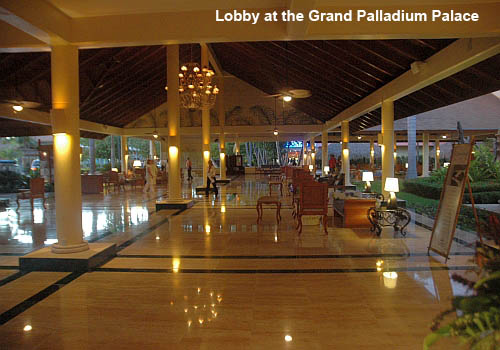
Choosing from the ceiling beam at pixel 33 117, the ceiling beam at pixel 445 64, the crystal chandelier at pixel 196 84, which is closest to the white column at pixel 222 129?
the ceiling beam at pixel 33 117

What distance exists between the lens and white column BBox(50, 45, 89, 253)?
4.79m

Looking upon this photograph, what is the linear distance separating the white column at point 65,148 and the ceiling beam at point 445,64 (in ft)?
18.2

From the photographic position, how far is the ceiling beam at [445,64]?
4.91m

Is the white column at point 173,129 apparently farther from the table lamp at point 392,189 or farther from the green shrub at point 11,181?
the green shrub at point 11,181

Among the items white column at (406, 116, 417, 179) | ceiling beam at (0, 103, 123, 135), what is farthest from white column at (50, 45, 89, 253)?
white column at (406, 116, 417, 179)

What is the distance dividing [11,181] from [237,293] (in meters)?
17.1

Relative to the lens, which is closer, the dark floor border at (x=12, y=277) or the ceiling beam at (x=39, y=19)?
the ceiling beam at (x=39, y=19)

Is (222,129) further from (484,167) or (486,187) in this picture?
(486,187)

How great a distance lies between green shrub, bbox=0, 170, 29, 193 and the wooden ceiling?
13.8 ft

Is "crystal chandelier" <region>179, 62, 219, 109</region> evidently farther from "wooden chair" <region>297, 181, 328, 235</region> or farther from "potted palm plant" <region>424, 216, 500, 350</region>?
"potted palm plant" <region>424, 216, 500, 350</region>

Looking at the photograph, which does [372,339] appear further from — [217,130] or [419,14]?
[217,130]

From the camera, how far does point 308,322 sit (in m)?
2.99

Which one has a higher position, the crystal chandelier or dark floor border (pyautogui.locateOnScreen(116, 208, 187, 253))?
the crystal chandelier

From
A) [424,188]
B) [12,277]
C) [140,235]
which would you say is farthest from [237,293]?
[424,188]
